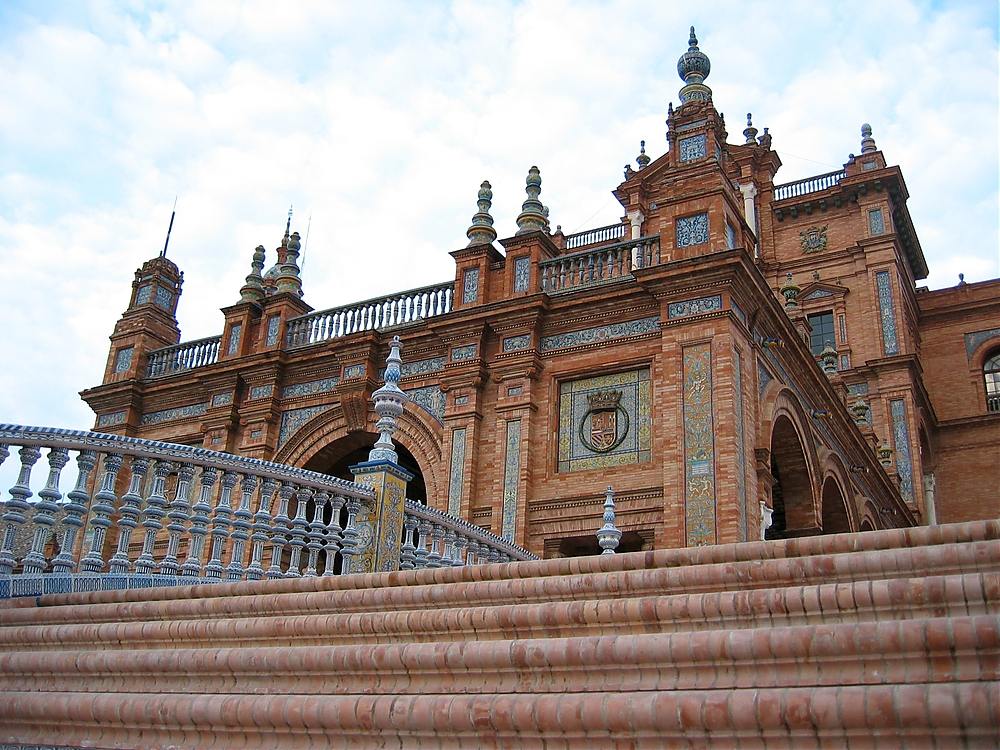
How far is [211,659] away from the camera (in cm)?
538

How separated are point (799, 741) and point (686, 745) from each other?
42 cm

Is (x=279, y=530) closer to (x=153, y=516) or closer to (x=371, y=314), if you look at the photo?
(x=153, y=516)

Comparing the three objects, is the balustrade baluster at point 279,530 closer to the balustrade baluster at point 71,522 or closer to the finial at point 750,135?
the balustrade baluster at point 71,522

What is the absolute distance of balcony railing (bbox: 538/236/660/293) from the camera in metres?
16.5

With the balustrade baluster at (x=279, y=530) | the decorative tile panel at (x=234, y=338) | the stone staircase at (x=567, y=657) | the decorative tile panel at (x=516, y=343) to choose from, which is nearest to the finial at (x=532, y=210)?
the decorative tile panel at (x=516, y=343)

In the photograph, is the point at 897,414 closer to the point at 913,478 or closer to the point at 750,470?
the point at 913,478

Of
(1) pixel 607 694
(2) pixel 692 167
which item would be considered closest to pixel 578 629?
(1) pixel 607 694

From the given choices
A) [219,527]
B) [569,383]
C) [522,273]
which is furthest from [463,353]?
[219,527]

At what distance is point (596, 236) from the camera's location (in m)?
A: 32.8

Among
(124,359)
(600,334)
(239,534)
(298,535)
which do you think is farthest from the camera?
(124,359)

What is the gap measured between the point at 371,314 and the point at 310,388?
1.81 meters

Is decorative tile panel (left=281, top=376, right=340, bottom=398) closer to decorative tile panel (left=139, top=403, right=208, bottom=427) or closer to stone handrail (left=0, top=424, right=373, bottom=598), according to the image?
decorative tile panel (left=139, top=403, right=208, bottom=427)

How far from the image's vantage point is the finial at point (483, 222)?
18.3 m

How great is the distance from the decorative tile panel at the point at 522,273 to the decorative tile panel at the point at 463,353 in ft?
4.09
